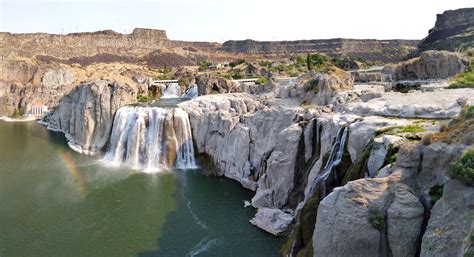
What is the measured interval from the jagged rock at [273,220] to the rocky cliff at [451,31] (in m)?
58.5

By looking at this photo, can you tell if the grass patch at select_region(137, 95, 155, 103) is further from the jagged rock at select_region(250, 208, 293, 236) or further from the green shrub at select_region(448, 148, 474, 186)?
the green shrub at select_region(448, 148, 474, 186)

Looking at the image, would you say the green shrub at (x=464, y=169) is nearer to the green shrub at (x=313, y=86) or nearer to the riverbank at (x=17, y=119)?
the green shrub at (x=313, y=86)

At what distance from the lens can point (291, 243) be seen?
59.5ft

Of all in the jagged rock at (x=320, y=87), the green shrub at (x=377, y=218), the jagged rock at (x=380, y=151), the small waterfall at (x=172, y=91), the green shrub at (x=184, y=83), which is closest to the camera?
the green shrub at (x=377, y=218)

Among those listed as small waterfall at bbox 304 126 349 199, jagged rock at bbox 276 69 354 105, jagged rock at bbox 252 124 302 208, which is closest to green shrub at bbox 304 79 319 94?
jagged rock at bbox 276 69 354 105

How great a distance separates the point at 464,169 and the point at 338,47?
130371mm

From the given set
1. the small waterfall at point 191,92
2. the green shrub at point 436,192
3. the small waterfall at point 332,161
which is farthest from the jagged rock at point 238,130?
the green shrub at point 436,192

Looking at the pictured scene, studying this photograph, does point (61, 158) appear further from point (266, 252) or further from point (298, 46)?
point (298, 46)

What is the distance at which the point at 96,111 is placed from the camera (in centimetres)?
4169

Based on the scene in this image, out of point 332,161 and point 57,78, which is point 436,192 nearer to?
point 332,161

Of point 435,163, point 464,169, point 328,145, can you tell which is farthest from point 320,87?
point 464,169

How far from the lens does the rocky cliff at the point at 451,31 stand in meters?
71.4

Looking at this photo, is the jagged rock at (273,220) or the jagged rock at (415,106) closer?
the jagged rock at (415,106)

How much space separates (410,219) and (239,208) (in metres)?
15.2
